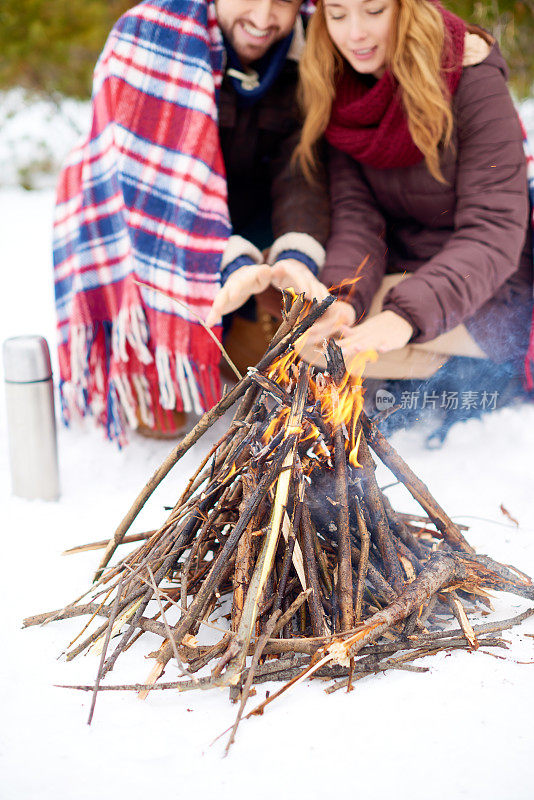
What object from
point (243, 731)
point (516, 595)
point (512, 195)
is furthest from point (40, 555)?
point (512, 195)

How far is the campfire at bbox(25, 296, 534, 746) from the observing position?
1.26 meters

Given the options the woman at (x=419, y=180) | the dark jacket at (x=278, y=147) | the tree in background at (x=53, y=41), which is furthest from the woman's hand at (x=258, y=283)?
the tree in background at (x=53, y=41)

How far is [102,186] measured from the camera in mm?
2365

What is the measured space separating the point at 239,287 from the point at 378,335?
1.50 ft

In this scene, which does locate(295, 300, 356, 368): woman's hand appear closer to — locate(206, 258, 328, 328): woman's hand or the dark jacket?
locate(206, 258, 328, 328): woman's hand

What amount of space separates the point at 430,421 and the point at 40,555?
144 centimetres

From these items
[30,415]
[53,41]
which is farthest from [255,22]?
[53,41]

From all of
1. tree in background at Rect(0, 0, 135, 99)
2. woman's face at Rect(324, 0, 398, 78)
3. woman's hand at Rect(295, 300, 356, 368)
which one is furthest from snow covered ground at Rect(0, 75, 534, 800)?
tree in background at Rect(0, 0, 135, 99)

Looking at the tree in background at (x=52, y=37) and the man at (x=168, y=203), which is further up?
the tree in background at (x=52, y=37)

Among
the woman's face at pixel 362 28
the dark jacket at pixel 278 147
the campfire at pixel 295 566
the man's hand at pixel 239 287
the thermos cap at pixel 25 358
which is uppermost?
the woman's face at pixel 362 28

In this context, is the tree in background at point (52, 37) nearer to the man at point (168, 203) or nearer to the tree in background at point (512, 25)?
the tree in background at point (512, 25)

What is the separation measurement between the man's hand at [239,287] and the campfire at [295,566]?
0.64m

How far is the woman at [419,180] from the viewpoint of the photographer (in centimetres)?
198

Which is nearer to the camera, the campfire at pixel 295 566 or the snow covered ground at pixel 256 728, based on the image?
the snow covered ground at pixel 256 728
